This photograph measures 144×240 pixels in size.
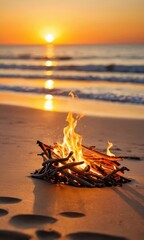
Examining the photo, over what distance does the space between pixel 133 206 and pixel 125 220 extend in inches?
16.3

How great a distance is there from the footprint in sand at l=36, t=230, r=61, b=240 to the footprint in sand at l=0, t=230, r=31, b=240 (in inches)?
3.4

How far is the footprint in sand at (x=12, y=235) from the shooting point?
12.1 feet

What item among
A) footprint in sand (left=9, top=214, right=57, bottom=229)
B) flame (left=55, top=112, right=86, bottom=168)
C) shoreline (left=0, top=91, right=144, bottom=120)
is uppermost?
shoreline (left=0, top=91, right=144, bottom=120)

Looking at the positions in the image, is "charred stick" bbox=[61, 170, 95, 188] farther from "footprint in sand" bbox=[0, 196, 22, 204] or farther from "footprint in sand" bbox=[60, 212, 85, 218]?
"footprint in sand" bbox=[60, 212, 85, 218]

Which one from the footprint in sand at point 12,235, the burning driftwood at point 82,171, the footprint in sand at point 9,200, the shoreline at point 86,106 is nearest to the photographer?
the footprint in sand at point 12,235

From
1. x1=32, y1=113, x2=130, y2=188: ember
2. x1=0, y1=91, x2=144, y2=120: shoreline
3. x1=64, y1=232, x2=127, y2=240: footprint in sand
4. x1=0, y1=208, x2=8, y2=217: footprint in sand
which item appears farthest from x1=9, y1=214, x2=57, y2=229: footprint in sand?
x1=0, y1=91, x2=144, y2=120: shoreline

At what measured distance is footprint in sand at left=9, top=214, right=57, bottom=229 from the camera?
395 centimetres

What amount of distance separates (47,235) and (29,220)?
0.37 m

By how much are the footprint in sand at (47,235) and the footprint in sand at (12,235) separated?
0.09 m

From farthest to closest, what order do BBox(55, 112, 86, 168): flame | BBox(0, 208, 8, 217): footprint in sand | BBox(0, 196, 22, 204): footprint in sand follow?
BBox(55, 112, 86, 168): flame < BBox(0, 196, 22, 204): footprint in sand < BBox(0, 208, 8, 217): footprint in sand

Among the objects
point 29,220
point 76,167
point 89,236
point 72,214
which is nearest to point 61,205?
A: point 72,214

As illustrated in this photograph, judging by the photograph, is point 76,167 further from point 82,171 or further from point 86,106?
point 86,106

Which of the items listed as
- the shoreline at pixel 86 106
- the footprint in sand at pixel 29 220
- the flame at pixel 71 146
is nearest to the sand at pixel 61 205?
the footprint in sand at pixel 29 220

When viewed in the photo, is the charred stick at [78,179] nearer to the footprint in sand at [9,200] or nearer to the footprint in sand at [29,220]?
the footprint in sand at [9,200]
